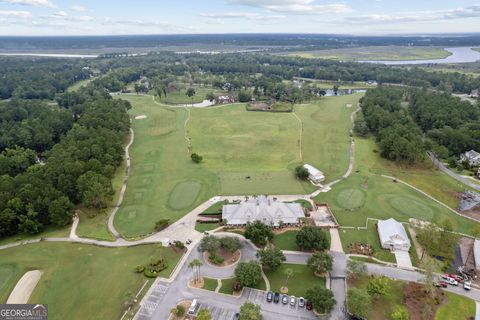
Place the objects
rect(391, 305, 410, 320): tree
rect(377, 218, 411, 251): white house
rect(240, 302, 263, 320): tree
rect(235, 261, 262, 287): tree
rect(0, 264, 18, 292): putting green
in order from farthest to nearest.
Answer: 1. rect(377, 218, 411, 251): white house
2. rect(0, 264, 18, 292): putting green
3. rect(235, 261, 262, 287): tree
4. rect(391, 305, 410, 320): tree
5. rect(240, 302, 263, 320): tree

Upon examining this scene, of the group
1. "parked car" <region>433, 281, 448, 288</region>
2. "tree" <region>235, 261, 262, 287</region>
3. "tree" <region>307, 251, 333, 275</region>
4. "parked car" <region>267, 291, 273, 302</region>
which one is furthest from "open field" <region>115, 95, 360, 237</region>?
"parked car" <region>433, 281, 448, 288</region>

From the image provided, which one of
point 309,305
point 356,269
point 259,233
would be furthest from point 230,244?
point 356,269

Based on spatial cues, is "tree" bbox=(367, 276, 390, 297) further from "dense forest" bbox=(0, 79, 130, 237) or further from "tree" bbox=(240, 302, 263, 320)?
"dense forest" bbox=(0, 79, 130, 237)

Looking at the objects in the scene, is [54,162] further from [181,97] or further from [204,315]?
A: [181,97]

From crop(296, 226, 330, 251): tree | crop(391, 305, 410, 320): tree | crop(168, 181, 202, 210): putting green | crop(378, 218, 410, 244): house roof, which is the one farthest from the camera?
crop(168, 181, 202, 210): putting green

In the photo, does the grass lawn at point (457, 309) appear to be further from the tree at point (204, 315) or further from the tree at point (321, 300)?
the tree at point (204, 315)

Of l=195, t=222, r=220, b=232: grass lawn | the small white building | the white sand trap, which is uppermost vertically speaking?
the small white building
